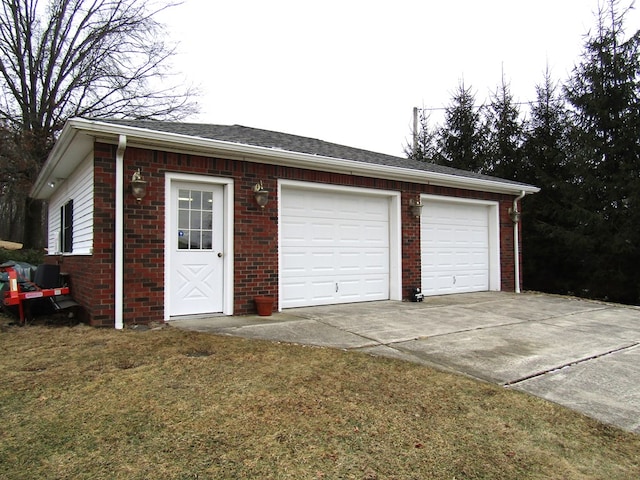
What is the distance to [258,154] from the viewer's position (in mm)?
6387

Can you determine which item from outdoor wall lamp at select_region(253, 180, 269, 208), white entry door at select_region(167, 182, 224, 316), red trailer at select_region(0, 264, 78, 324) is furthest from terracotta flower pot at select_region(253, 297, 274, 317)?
red trailer at select_region(0, 264, 78, 324)

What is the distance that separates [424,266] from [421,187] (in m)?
1.72

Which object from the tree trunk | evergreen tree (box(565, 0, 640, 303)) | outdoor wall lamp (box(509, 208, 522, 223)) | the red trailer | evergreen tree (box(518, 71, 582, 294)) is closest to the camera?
the red trailer

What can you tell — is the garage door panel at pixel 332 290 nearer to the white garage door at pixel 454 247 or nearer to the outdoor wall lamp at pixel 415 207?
the white garage door at pixel 454 247

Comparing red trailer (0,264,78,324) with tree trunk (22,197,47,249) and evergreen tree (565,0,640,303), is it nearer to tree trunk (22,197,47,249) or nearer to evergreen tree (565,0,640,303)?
tree trunk (22,197,47,249)

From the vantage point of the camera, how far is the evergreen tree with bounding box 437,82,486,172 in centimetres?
1784

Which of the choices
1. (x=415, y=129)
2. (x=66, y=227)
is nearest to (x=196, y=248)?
(x=66, y=227)

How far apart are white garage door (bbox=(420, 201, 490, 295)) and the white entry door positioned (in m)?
4.59

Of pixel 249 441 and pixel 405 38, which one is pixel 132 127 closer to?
pixel 249 441

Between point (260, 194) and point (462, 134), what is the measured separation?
48.1 ft

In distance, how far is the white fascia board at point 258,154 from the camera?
5.20 meters

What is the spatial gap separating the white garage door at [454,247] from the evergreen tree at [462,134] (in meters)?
8.33

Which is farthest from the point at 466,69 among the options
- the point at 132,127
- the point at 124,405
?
the point at 124,405

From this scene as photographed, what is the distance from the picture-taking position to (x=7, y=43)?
1466cm
